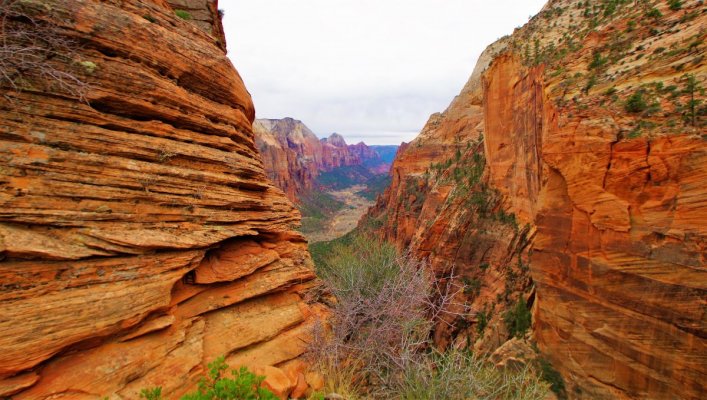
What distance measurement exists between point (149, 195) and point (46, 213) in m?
1.62

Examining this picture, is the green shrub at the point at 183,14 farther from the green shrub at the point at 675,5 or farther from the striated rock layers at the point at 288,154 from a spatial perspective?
the striated rock layers at the point at 288,154

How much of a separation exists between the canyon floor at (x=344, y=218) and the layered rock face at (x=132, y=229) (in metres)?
63.5

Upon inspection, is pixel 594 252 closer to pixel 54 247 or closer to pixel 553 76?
pixel 553 76

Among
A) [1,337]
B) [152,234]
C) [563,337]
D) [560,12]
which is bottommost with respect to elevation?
[563,337]

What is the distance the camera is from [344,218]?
110375 millimetres

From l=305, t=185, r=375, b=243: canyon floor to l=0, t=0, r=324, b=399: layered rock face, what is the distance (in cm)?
6348

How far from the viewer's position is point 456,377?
20.3ft

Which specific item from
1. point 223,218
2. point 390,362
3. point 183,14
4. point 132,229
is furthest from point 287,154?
point 390,362

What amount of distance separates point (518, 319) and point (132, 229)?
17551 mm

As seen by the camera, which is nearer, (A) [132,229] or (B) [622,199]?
(A) [132,229]

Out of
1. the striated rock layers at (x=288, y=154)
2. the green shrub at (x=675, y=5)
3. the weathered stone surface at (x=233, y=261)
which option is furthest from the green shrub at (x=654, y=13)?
the striated rock layers at (x=288, y=154)

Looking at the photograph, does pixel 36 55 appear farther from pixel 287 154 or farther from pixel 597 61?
pixel 287 154

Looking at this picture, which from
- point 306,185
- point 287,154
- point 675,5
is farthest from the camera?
point 306,185

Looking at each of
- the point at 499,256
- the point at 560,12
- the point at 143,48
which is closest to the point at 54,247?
the point at 143,48
